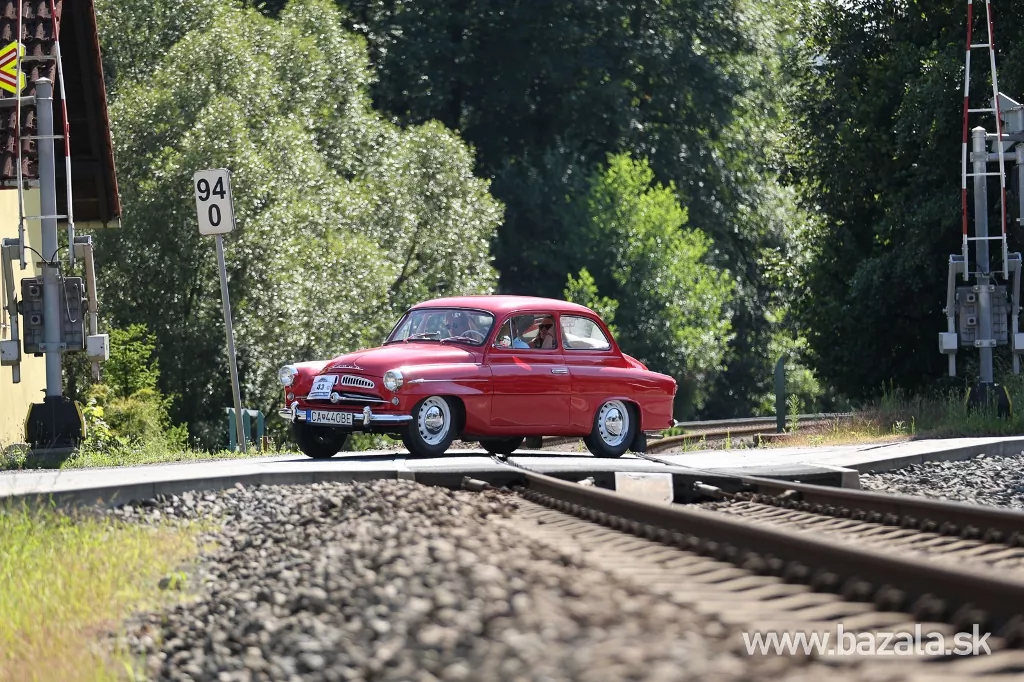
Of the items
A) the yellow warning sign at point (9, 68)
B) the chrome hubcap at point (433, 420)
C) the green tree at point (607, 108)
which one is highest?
the green tree at point (607, 108)

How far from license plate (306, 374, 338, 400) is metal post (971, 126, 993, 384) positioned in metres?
9.01

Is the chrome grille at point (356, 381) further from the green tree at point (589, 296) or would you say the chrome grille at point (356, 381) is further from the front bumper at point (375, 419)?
the green tree at point (589, 296)

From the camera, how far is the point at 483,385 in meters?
13.2

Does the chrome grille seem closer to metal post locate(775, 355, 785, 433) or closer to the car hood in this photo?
the car hood

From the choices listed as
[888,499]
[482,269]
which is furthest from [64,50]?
[482,269]

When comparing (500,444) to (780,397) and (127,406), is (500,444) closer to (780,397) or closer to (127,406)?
(127,406)

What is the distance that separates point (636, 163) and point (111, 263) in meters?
22.4

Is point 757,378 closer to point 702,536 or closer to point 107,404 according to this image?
point 107,404

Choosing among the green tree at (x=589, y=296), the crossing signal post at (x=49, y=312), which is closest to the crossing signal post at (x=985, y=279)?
the crossing signal post at (x=49, y=312)

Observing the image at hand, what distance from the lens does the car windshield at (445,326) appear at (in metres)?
13.7

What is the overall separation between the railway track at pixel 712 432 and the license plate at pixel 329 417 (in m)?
6.44

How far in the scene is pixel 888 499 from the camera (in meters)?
8.83

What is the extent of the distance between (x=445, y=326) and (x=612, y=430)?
1900 mm

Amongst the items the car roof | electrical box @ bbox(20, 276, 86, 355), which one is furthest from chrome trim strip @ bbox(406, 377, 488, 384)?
electrical box @ bbox(20, 276, 86, 355)
